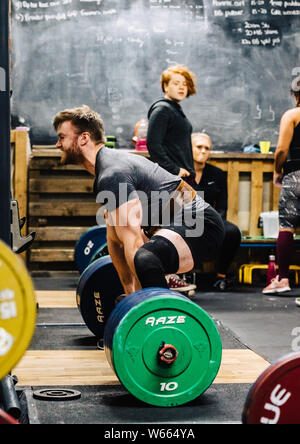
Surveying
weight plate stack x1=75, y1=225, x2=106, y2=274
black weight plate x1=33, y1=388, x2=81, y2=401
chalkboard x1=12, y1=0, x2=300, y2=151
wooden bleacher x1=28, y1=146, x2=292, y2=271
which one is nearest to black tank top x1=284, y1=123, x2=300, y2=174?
wooden bleacher x1=28, y1=146, x2=292, y2=271

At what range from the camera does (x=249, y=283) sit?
5.84 meters

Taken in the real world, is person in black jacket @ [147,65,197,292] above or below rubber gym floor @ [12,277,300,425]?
above

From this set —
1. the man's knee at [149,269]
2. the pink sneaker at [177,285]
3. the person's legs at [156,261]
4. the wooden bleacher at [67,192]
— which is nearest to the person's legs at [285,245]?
the pink sneaker at [177,285]

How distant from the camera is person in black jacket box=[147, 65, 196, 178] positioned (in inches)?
174

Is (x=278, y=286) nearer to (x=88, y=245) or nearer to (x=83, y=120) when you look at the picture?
(x=88, y=245)

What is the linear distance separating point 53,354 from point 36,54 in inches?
159

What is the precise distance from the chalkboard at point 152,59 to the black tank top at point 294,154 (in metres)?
1.82

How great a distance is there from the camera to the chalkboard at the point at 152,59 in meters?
6.36

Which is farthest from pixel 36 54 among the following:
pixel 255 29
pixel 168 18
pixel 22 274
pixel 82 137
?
pixel 22 274

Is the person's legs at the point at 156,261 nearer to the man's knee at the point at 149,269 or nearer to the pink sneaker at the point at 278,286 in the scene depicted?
the man's knee at the point at 149,269

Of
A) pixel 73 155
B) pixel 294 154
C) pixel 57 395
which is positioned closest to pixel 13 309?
pixel 57 395

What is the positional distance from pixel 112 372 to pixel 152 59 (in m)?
4.29

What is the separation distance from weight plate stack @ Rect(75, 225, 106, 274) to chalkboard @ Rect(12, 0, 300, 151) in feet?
5.01

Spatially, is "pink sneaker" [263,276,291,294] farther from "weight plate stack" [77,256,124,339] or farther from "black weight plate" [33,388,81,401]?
"black weight plate" [33,388,81,401]
